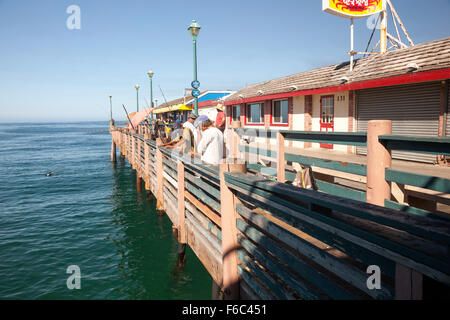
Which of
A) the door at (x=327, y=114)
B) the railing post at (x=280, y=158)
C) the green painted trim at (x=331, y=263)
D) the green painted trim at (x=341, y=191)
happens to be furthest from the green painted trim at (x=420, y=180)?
the door at (x=327, y=114)

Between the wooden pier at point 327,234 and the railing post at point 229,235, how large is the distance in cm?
1

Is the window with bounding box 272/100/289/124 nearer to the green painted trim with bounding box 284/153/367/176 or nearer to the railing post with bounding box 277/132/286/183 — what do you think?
the railing post with bounding box 277/132/286/183

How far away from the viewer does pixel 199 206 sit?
586 centimetres

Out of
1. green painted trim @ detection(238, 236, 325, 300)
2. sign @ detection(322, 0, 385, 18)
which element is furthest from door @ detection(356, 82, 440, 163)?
green painted trim @ detection(238, 236, 325, 300)

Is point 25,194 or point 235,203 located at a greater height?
point 235,203

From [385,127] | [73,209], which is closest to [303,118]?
[385,127]

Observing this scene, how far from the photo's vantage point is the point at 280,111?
1524 centimetres

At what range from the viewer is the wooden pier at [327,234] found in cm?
177

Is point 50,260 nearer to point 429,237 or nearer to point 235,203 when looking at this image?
point 235,203

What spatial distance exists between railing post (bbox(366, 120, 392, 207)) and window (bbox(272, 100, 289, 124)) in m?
11.2

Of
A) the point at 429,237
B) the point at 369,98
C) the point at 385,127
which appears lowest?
the point at 429,237

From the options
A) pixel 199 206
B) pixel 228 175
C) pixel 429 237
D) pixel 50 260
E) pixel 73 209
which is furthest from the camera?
pixel 73 209
